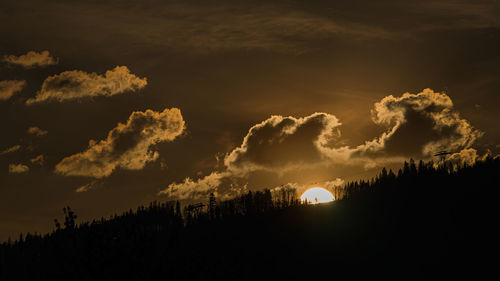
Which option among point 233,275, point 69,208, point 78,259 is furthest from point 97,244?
point 233,275

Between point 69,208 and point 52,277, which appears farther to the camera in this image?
point 52,277

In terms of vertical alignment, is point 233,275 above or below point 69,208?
below

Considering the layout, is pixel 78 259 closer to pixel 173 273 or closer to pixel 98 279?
pixel 98 279

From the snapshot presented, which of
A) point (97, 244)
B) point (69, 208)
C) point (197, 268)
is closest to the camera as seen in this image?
point (69, 208)

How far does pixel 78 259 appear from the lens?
62875 millimetres

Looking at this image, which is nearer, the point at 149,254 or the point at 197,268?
the point at 149,254

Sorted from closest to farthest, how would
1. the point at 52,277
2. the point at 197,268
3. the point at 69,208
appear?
1. the point at 69,208
2. the point at 52,277
3. the point at 197,268

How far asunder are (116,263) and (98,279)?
2.46 meters

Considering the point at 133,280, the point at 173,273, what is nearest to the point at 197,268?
the point at 173,273

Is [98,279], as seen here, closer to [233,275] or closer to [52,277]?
[52,277]

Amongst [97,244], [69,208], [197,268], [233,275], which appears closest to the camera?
[69,208]

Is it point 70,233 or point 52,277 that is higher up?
point 70,233

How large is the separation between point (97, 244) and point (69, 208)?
8515 mm

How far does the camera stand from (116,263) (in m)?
64.1
